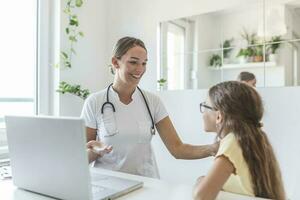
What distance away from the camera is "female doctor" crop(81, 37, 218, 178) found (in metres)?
1.46

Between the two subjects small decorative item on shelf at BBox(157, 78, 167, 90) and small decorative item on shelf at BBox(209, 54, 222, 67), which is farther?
small decorative item on shelf at BBox(157, 78, 167, 90)

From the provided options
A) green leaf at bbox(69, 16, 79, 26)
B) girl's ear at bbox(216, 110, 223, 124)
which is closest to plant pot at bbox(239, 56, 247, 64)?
girl's ear at bbox(216, 110, 223, 124)

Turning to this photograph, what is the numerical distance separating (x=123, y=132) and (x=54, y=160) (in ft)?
1.99

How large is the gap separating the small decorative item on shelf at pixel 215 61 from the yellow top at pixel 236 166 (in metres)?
0.99

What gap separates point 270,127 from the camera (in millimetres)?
1681

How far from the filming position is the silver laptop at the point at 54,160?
819 millimetres

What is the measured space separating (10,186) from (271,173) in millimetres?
921

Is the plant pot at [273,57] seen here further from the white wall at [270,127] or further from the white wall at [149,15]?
the white wall at [149,15]

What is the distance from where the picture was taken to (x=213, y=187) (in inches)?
33.5

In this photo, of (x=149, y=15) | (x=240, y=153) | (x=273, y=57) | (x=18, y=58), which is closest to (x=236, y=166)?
(x=240, y=153)

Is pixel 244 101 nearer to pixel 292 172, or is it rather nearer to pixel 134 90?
pixel 134 90

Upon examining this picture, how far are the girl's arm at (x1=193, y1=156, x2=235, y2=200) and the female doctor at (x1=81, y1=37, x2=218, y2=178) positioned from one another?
0.53 m

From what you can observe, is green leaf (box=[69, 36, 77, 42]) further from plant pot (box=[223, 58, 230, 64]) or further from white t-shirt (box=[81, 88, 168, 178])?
plant pot (box=[223, 58, 230, 64])

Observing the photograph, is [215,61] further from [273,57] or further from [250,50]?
[273,57]
